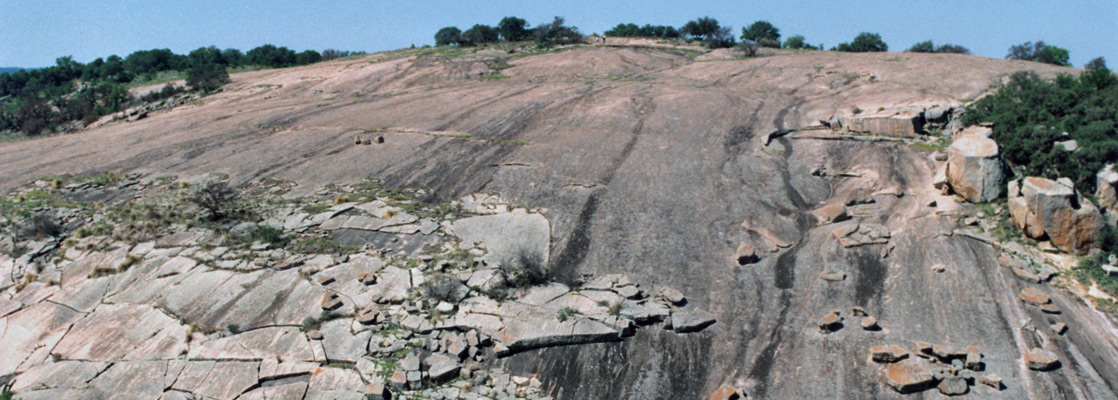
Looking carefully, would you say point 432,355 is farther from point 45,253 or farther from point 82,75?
point 82,75

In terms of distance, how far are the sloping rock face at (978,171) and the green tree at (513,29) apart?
3459 cm

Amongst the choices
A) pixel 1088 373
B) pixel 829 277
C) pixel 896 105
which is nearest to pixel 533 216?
pixel 829 277

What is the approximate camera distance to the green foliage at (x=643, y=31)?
4837cm

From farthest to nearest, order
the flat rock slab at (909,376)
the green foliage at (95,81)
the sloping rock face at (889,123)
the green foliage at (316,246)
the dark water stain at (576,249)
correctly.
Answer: the green foliage at (95,81) < the sloping rock face at (889,123) < the green foliage at (316,246) < the dark water stain at (576,249) < the flat rock slab at (909,376)

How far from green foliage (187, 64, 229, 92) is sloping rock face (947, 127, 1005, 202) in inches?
1265

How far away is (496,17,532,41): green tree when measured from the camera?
148 ft

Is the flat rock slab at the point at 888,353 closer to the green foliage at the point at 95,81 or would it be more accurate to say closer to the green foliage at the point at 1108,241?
the green foliage at the point at 1108,241

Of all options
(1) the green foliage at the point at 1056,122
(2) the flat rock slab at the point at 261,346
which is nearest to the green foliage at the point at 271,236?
(2) the flat rock slab at the point at 261,346

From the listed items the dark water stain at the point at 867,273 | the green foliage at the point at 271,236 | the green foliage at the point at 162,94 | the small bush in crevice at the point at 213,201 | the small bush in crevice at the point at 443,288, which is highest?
the green foliage at the point at 162,94

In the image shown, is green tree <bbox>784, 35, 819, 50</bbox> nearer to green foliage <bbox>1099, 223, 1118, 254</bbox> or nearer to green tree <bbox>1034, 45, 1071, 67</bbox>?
green tree <bbox>1034, 45, 1071, 67</bbox>

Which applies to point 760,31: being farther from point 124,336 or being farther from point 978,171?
point 124,336

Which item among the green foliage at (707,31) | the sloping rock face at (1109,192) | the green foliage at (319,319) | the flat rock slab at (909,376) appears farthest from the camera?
the green foliage at (707,31)

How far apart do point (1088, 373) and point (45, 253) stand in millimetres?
19458

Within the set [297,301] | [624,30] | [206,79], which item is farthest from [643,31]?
[297,301]
